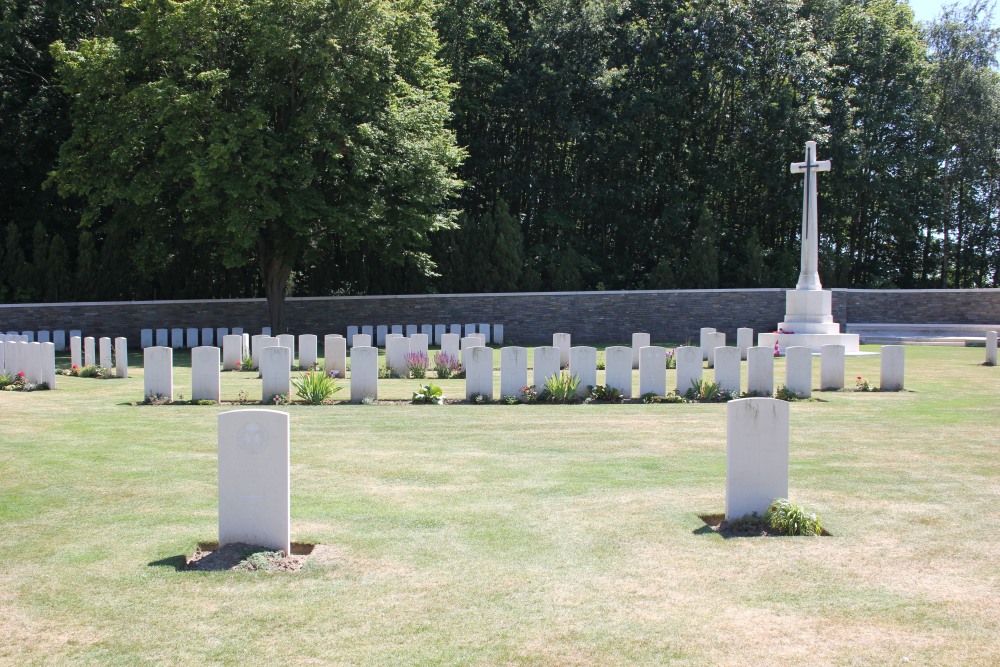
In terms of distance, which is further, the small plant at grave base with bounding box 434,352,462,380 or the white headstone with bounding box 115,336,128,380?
the small plant at grave base with bounding box 434,352,462,380

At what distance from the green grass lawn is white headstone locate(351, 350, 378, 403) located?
2.84 m

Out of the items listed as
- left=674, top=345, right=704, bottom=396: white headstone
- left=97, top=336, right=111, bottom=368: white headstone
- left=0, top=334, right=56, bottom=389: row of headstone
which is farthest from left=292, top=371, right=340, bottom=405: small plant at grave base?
left=97, top=336, right=111, bottom=368: white headstone

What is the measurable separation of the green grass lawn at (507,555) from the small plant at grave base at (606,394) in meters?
3.09

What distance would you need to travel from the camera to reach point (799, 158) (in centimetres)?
Result: 3478

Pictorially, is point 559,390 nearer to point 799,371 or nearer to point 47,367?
point 799,371

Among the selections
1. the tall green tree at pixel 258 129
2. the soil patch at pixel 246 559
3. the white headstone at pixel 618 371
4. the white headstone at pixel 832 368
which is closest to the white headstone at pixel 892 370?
the white headstone at pixel 832 368

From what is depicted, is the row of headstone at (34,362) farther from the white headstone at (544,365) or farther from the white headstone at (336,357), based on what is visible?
the white headstone at (544,365)

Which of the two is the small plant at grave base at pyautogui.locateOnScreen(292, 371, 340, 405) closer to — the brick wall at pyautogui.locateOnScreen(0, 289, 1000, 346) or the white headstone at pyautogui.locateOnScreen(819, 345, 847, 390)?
the white headstone at pyautogui.locateOnScreen(819, 345, 847, 390)

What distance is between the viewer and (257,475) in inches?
239

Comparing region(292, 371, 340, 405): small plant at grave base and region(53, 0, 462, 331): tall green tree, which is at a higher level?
region(53, 0, 462, 331): tall green tree

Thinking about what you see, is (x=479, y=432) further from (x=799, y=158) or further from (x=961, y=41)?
(x=961, y=41)

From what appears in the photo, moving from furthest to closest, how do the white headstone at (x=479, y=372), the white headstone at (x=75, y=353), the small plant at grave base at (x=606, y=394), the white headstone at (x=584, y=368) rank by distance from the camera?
the white headstone at (x=75, y=353) < the white headstone at (x=584, y=368) < the small plant at grave base at (x=606, y=394) < the white headstone at (x=479, y=372)

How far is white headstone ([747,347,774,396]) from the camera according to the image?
13.9 m

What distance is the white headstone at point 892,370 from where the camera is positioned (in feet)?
49.7
